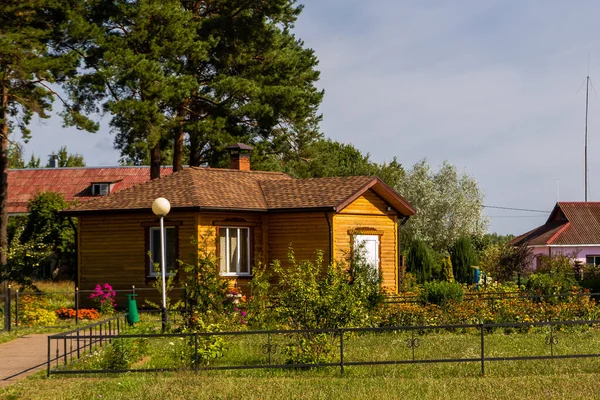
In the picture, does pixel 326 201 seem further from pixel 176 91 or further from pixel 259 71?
pixel 259 71

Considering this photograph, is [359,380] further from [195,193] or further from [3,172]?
[3,172]

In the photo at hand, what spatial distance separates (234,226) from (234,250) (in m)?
0.79

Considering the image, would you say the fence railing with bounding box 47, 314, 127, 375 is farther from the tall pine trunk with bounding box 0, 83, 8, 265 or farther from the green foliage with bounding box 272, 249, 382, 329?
the tall pine trunk with bounding box 0, 83, 8, 265

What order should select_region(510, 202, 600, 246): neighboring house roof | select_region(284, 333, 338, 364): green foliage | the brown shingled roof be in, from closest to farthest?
select_region(284, 333, 338, 364): green foliage
the brown shingled roof
select_region(510, 202, 600, 246): neighboring house roof

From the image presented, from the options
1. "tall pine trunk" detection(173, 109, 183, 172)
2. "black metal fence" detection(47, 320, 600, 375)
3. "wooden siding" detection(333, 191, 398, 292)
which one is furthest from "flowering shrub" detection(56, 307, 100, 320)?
"tall pine trunk" detection(173, 109, 183, 172)

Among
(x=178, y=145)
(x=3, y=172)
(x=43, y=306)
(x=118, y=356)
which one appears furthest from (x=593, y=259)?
(x=118, y=356)

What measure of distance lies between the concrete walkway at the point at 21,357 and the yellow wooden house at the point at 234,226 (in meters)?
6.63

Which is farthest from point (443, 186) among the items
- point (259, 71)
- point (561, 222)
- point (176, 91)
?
point (176, 91)

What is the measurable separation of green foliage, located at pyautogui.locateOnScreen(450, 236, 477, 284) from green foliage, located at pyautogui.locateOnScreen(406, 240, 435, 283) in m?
Answer: 2.30

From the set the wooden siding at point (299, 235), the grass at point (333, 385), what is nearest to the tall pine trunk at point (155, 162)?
the wooden siding at point (299, 235)

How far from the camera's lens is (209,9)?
40844mm

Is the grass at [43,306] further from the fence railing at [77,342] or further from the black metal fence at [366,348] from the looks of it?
the black metal fence at [366,348]

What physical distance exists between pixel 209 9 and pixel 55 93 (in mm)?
9923

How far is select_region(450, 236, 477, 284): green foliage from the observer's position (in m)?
42.4
